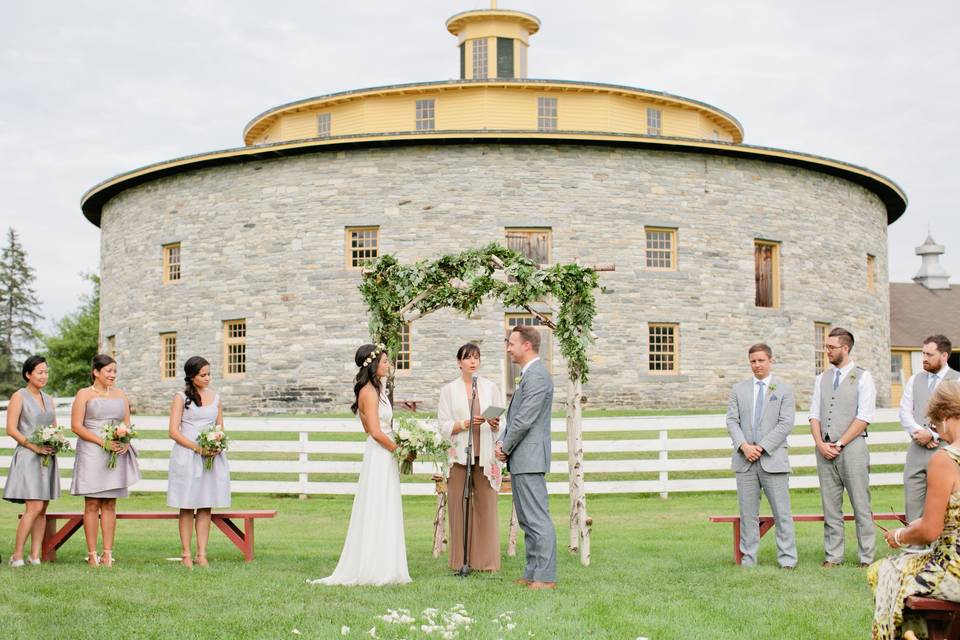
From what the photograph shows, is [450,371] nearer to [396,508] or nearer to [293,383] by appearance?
[293,383]

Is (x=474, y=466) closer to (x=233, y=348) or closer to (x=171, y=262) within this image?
(x=233, y=348)

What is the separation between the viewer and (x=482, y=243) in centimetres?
2572

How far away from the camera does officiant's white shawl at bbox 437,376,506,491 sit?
889 cm

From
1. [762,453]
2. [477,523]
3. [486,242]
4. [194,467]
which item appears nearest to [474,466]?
[477,523]

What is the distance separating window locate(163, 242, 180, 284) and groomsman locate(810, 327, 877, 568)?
23564 millimetres

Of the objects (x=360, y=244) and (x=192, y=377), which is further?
(x=360, y=244)

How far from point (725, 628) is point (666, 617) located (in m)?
0.44

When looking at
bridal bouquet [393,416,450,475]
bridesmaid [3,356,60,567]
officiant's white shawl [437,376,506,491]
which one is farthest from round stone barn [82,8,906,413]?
bridal bouquet [393,416,450,475]

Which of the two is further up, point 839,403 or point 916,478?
point 839,403

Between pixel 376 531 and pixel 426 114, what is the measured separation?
24389 mm

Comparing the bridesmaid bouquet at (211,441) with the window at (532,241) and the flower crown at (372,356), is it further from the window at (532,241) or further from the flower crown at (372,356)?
the window at (532,241)

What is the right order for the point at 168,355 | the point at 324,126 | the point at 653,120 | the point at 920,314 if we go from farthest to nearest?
the point at 920,314
the point at 324,126
the point at 653,120
the point at 168,355

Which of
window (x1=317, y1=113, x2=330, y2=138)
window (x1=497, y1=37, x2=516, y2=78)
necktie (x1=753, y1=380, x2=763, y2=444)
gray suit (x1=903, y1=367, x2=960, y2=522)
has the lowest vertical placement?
gray suit (x1=903, y1=367, x2=960, y2=522)

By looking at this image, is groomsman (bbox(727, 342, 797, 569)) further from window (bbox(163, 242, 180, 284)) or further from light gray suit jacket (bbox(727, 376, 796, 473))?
window (bbox(163, 242, 180, 284))
